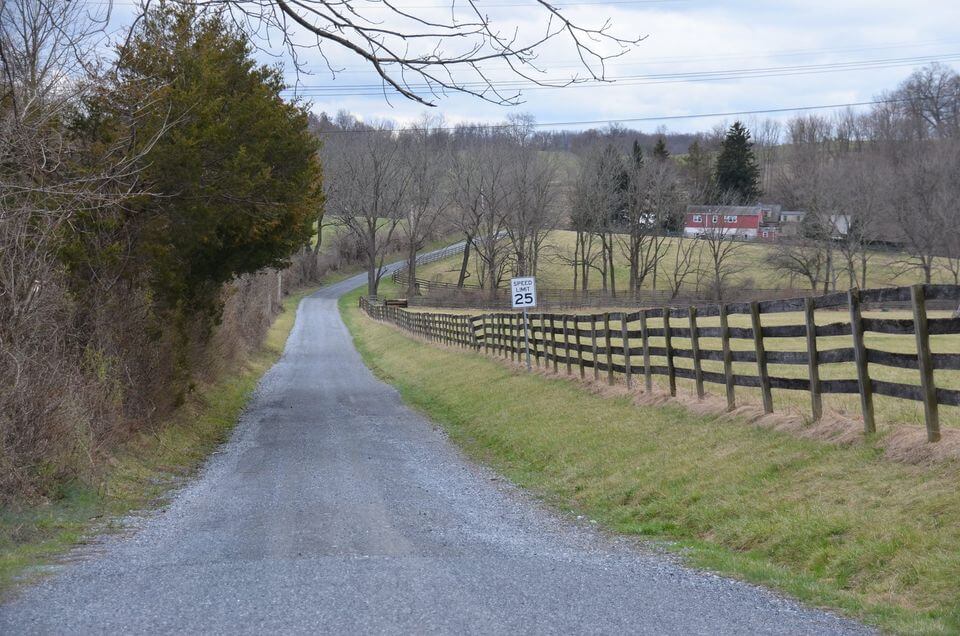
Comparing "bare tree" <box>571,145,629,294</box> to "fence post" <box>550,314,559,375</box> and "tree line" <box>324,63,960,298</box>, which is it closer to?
"tree line" <box>324,63,960,298</box>

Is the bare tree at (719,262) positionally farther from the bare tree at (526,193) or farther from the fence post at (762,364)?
the fence post at (762,364)

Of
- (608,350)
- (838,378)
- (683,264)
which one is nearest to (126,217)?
(608,350)

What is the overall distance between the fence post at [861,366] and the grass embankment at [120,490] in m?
7.19

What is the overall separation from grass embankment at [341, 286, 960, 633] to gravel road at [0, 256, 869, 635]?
45cm

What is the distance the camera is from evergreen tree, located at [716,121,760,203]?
283 feet

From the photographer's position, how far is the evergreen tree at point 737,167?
86.4 metres

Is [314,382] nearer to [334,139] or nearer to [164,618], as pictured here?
[164,618]

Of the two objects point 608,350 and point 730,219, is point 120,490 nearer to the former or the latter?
point 608,350

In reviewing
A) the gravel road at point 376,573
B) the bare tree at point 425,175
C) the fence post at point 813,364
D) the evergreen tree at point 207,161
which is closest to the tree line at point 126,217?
the evergreen tree at point 207,161

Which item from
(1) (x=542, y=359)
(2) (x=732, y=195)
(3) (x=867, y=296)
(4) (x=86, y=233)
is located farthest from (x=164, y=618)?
(2) (x=732, y=195)

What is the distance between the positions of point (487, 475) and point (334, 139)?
64126mm

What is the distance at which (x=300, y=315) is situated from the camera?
A: 6731 cm

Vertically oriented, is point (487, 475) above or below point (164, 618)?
below

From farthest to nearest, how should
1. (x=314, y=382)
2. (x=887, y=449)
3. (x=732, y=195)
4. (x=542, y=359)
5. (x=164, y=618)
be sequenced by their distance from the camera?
(x=732, y=195) < (x=314, y=382) < (x=542, y=359) < (x=887, y=449) < (x=164, y=618)
